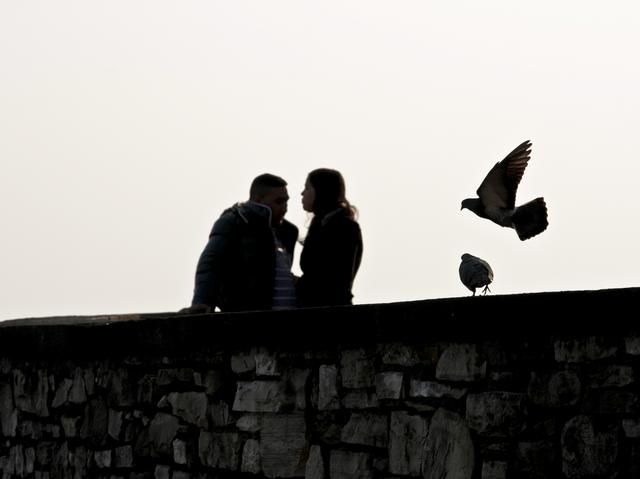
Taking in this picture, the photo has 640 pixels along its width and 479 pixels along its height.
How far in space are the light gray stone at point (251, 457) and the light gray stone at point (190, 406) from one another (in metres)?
0.37

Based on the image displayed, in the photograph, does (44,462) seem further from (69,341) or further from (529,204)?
(529,204)

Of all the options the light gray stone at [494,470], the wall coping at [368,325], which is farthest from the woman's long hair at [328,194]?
the light gray stone at [494,470]

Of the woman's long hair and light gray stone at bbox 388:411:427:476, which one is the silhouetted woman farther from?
light gray stone at bbox 388:411:427:476

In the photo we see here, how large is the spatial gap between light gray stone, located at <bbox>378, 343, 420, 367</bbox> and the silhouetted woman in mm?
1434

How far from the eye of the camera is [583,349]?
571 cm

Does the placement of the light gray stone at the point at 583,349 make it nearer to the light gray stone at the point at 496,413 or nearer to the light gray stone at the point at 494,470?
the light gray stone at the point at 496,413

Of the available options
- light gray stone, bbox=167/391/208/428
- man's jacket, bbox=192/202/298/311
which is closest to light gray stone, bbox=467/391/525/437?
light gray stone, bbox=167/391/208/428

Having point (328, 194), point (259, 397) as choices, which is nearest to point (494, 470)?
point (259, 397)

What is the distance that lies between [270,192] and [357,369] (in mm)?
1973

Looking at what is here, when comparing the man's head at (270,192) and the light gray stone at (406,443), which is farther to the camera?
the man's head at (270,192)

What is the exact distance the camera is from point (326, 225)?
8.05 metres

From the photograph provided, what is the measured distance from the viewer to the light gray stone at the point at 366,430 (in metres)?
6.51

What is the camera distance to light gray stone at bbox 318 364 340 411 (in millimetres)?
6781

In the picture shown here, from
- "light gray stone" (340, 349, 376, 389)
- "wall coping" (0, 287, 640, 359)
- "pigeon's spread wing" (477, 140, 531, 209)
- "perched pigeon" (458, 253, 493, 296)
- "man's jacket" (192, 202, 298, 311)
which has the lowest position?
"light gray stone" (340, 349, 376, 389)
